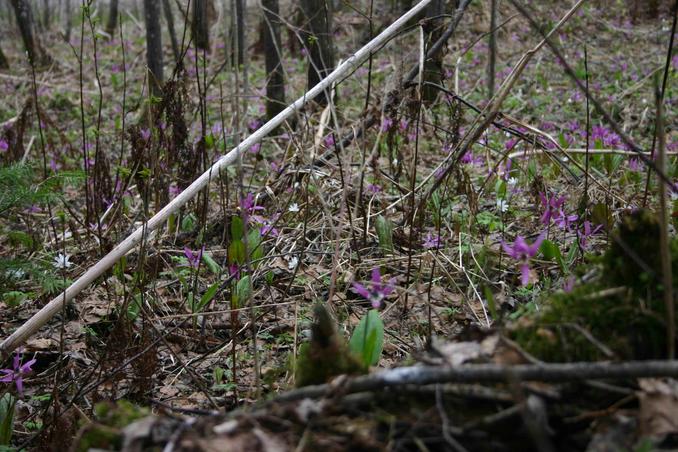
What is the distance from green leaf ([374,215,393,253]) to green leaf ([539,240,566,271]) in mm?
705

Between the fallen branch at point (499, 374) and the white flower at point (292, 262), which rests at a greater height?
the fallen branch at point (499, 374)

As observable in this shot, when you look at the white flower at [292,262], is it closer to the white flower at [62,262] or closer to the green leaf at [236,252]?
the green leaf at [236,252]

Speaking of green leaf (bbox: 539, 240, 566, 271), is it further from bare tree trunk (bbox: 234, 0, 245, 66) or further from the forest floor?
bare tree trunk (bbox: 234, 0, 245, 66)

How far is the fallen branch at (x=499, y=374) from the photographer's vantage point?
Result: 3.04ft

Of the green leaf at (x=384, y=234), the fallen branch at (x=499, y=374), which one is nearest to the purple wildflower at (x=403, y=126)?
the green leaf at (x=384, y=234)

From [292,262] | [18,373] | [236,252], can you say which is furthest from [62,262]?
[292,262]

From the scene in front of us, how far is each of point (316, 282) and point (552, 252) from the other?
1.09 m

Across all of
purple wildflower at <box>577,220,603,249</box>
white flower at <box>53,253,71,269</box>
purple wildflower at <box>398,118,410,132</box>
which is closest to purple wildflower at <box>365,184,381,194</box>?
purple wildflower at <box>398,118,410,132</box>

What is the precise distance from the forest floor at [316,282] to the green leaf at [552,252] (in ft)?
0.04

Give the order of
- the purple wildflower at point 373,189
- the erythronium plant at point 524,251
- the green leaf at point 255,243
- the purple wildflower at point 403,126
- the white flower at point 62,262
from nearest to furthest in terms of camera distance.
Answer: the erythronium plant at point 524,251, the white flower at point 62,262, the green leaf at point 255,243, the purple wildflower at point 373,189, the purple wildflower at point 403,126

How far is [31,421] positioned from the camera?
2176mm

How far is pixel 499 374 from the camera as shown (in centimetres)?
94

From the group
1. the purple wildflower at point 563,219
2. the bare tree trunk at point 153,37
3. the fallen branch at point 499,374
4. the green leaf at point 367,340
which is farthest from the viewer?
the bare tree trunk at point 153,37

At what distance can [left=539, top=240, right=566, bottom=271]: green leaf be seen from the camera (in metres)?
2.62
